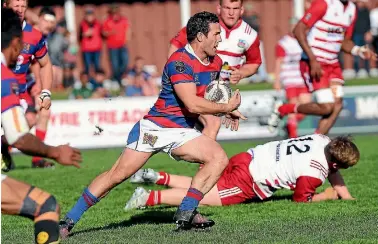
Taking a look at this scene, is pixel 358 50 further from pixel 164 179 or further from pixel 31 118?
pixel 164 179

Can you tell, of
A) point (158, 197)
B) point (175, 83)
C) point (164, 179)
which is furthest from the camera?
point (164, 179)

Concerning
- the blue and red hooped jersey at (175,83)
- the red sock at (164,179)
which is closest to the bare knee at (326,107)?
the red sock at (164,179)

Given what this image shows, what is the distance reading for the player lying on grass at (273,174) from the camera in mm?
10570

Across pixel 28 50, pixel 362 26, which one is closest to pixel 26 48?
pixel 28 50

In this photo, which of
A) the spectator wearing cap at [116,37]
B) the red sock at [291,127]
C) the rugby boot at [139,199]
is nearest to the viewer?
the rugby boot at [139,199]

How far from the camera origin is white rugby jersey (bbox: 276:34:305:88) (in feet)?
66.4

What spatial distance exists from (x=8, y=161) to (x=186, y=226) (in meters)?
1.87

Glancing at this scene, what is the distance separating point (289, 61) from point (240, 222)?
37.3ft

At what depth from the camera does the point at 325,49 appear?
15.2 m

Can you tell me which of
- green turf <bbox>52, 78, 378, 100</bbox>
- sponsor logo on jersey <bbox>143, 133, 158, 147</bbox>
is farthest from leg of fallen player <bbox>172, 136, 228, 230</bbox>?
green turf <bbox>52, 78, 378, 100</bbox>

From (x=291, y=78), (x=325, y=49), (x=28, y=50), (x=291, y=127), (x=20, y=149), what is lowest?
(x=291, y=127)

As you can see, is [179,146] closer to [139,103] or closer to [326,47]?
[326,47]

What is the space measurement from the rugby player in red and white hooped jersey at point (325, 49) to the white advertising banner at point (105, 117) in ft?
15.6

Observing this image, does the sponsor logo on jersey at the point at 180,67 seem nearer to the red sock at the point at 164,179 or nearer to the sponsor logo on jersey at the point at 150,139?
the sponsor logo on jersey at the point at 150,139
